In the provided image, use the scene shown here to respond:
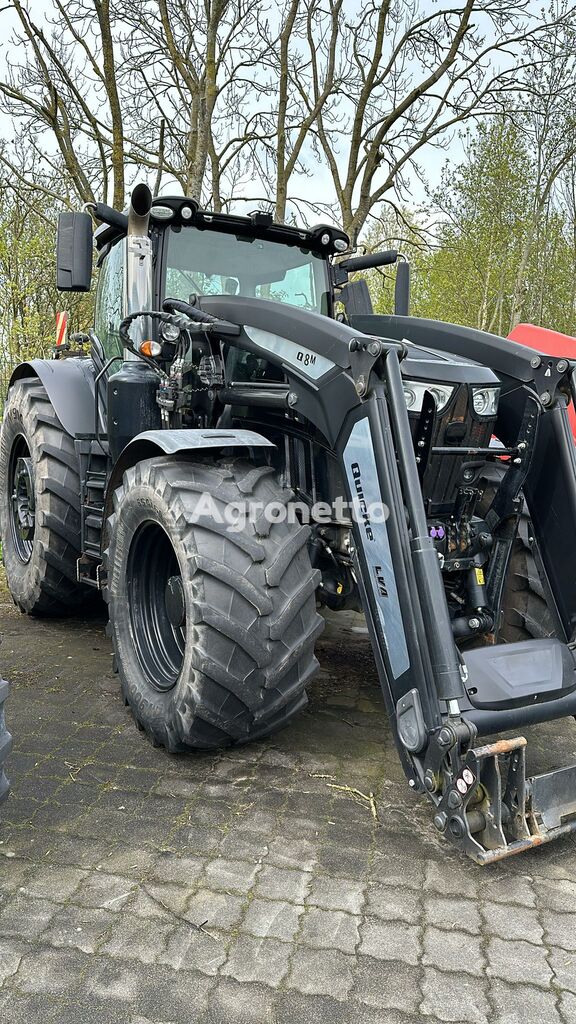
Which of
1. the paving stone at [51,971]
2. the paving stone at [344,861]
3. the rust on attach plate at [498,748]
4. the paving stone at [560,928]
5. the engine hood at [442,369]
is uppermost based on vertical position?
the engine hood at [442,369]

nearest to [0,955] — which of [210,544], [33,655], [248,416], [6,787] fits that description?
[6,787]

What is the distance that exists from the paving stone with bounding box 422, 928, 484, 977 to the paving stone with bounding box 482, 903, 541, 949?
0.08 metres

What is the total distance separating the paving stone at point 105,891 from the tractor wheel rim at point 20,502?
3353 mm

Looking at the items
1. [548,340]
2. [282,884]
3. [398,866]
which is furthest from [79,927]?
[548,340]

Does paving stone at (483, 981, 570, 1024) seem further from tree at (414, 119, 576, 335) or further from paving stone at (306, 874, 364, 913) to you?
tree at (414, 119, 576, 335)

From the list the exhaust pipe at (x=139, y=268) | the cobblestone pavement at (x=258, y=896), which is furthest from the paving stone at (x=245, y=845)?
the exhaust pipe at (x=139, y=268)

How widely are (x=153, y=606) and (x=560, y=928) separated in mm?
2236

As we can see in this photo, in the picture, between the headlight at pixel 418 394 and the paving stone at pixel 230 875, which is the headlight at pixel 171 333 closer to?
the headlight at pixel 418 394

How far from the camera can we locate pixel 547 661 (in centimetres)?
289

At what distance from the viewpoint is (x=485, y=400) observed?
3.37m

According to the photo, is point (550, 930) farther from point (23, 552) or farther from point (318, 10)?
point (318, 10)

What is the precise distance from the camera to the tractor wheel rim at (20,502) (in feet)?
18.7

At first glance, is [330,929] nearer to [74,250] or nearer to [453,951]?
[453,951]

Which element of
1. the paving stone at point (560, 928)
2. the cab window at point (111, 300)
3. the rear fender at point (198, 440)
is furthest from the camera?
the cab window at point (111, 300)
